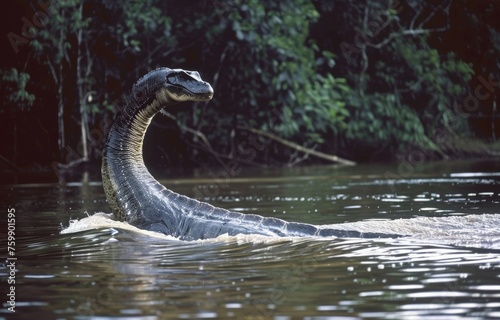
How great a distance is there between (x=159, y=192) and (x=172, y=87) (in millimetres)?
942

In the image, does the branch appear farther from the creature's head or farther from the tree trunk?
the creature's head

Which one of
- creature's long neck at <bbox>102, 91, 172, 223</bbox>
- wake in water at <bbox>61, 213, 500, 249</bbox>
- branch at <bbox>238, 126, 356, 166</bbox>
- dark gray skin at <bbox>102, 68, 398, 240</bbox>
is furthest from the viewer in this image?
branch at <bbox>238, 126, 356, 166</bbox>

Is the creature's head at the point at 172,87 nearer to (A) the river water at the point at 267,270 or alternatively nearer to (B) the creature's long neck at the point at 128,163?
(B) the creature's long neck at the point at 128,163

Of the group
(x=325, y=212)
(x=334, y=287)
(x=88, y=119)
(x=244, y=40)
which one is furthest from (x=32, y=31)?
(x=334, y=287)

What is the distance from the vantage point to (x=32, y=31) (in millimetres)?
21422

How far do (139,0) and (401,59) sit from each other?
309 inches

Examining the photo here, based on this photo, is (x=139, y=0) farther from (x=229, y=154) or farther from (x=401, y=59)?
(x=401, y=59)

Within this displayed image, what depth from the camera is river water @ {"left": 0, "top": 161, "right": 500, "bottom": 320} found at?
468 centimetres

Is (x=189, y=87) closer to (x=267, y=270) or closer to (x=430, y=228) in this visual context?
(x=430, y=228)

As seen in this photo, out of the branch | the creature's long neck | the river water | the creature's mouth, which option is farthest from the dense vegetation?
the creature's mouth

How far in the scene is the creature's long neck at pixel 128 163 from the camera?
860cm

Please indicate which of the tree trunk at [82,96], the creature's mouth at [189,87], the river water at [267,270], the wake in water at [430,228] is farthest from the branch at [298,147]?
the creature's mouth at [189,87]

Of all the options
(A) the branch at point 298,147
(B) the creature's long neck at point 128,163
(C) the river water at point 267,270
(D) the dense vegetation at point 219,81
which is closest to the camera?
(C) the river water at point 267,270

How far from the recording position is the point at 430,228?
784cm
